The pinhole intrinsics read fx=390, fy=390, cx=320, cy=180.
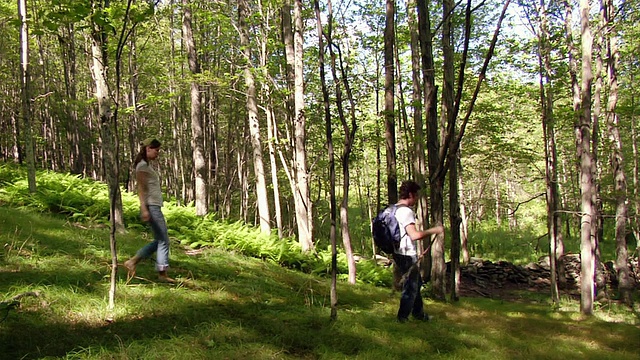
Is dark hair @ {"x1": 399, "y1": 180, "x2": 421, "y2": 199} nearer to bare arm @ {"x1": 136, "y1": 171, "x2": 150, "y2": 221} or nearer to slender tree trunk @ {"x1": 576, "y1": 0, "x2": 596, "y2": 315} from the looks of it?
bare arm @ {"x1": 136, "y1": 171, "x2": 150, "y2": 221}

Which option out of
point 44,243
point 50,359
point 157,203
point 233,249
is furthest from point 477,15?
point 50,359

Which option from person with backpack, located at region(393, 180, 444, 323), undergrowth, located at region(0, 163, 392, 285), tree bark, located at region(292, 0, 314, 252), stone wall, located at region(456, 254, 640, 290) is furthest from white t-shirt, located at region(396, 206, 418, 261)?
stone wall, located at region(456, 254, 640, 290)

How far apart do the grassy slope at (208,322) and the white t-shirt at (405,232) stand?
940mm

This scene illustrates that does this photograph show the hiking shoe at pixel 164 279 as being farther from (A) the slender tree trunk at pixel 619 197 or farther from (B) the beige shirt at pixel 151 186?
(A) the slender tree trunk at pixel 619 197

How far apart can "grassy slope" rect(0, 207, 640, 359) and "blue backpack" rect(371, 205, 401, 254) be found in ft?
3.26

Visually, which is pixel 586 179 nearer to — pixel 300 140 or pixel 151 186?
pixel 300 140

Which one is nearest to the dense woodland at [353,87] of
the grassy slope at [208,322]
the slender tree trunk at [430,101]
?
the slender tree trunk at [430,101]

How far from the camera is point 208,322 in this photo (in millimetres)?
4227

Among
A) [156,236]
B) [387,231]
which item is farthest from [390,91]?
[156,236]

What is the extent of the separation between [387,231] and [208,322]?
240 cm

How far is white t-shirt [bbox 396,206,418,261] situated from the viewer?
4.92m

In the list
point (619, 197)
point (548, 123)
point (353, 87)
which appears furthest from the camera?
point (353, 87)

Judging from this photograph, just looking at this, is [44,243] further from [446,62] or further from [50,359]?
[446,62]

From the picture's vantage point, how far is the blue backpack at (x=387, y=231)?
4.99 metres
